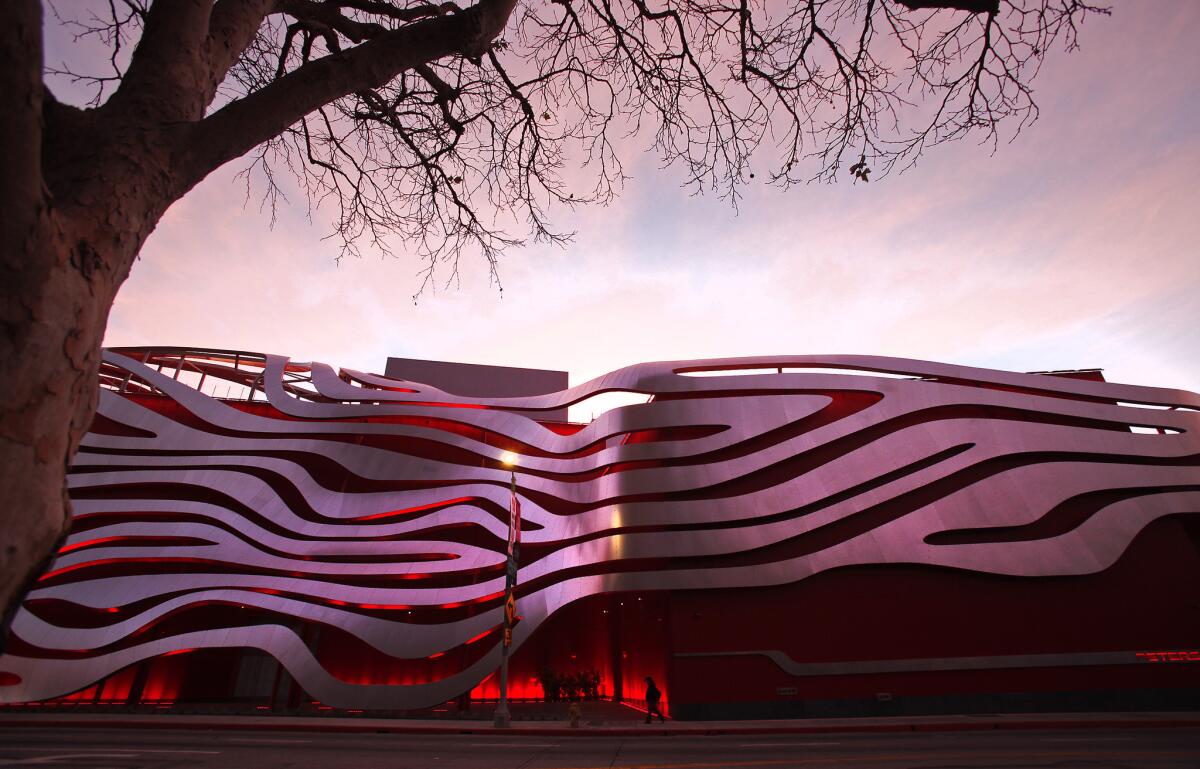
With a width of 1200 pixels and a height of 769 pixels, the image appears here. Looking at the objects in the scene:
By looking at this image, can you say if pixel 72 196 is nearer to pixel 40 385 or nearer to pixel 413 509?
pixel 40 385

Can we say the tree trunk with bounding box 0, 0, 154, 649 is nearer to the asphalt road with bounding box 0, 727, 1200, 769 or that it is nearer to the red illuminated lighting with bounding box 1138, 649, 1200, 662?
the asphalt road with bounding box 0, 727, 1200, 769

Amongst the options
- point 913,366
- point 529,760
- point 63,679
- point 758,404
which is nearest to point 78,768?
point 529,760

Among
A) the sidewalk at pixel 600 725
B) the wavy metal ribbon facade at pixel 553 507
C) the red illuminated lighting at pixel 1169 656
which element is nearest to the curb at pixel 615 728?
Answer: the sidewalk at pixel 600 725

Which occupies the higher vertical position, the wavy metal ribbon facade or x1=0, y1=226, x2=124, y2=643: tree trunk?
the wavy metal ribbon facade

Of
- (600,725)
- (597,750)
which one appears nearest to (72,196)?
(597,750)

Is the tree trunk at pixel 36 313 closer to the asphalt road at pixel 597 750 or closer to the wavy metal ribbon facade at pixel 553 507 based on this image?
the asphalt road at pixel 597 750

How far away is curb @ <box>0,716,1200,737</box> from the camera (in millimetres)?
13133

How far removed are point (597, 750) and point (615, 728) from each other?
4499 mm

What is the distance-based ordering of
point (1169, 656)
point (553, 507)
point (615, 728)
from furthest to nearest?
point (553, 507) < point (1169, 656) < point (615, 728)

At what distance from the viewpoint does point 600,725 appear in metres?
15.0

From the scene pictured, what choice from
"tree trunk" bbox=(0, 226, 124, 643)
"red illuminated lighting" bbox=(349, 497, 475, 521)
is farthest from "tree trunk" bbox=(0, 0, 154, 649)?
"red illuminated lighting" bbox=(349, 497, 475, 521)

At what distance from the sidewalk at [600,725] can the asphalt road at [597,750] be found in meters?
0.72

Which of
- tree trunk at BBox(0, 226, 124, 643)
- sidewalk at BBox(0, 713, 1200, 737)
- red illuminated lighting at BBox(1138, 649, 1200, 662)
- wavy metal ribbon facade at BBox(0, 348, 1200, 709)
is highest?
wavy metal ribbon facade at BBox(0, 348, 1200, 709)

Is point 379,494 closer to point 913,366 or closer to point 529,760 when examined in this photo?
point 529,760
